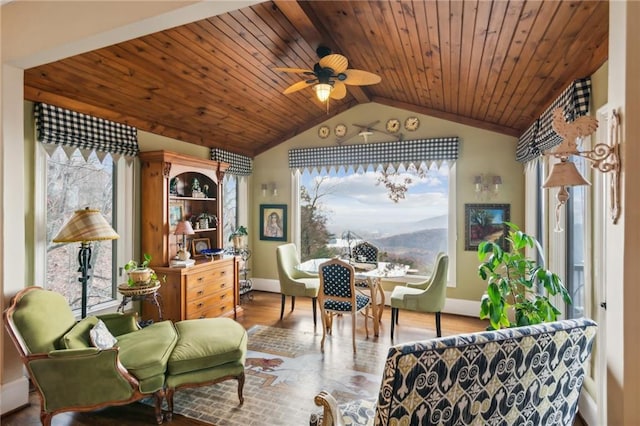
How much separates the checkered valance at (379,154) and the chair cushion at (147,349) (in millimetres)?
3399

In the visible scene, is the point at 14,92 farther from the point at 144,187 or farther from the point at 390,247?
the point at 390,247

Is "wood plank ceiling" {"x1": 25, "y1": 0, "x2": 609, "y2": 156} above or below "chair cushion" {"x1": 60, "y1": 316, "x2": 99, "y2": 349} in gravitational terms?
above

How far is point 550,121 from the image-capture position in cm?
278

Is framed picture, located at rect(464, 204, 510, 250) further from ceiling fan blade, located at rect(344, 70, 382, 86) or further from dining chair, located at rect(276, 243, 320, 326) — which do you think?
ceiling fan blade, located at rect(344, 70, 382, 86)

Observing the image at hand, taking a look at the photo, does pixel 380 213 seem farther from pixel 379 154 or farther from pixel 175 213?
pixel 175 213

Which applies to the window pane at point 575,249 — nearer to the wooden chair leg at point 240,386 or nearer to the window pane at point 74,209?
the wooden chair leg at point 240,386

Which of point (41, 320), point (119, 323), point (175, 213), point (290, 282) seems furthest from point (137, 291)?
point (290, 282)

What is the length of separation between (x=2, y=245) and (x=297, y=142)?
4.07 meters

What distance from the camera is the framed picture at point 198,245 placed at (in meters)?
4.56

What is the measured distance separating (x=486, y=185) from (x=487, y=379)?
3.69 m

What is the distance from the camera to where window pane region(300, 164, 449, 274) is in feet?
16.1

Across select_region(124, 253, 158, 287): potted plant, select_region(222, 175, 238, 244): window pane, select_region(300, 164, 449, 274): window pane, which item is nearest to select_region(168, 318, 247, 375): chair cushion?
select_region(124, 253, 158, 287): potted plant

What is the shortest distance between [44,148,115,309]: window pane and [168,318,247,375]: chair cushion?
140 centimetres

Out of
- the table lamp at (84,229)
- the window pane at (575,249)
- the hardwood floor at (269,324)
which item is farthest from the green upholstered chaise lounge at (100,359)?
the window pane at (575,249)
